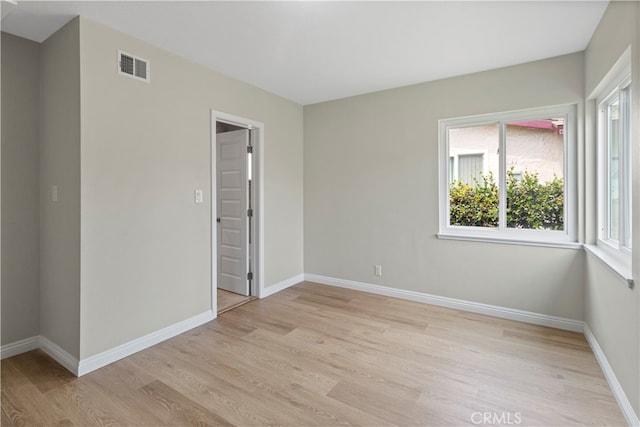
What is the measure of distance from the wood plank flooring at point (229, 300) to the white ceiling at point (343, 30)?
2.59 meters

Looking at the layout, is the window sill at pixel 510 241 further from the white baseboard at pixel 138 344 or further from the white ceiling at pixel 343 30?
the white baseboard at pixel 138 344

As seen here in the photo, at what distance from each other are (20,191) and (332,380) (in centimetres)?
291

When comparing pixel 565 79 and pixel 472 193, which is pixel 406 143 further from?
pixel 565 79

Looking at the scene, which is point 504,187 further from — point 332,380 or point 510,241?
point 332,380

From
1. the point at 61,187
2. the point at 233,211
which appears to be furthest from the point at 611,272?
the point at 61,187

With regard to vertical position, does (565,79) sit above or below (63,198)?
above

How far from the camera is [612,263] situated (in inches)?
83.6

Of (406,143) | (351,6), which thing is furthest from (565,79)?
(351,6)

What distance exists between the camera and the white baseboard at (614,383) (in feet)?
5.73

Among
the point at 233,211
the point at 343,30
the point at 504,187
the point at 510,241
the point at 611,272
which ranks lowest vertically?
the point at 611,272

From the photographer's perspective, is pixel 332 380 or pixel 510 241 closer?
pixel 332 380

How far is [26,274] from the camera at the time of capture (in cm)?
263

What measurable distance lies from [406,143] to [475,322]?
211 cm

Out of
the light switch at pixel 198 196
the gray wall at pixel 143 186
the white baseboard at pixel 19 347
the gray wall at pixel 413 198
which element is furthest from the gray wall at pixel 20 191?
the gray wall at pixel 413 198
